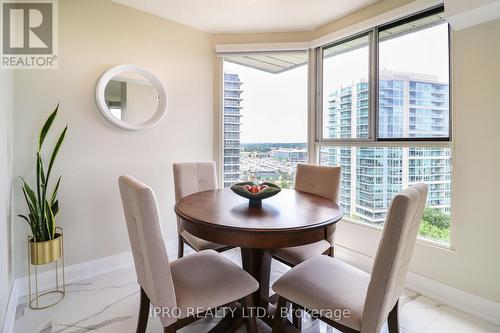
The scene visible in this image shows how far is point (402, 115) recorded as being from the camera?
2.45 meters

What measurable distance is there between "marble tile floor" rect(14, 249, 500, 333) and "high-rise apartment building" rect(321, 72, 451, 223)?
80 cm

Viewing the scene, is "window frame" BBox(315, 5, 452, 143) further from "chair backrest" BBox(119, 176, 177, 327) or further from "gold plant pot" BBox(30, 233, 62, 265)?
"gold plant pot" BBox(30, 233, 62, 265)

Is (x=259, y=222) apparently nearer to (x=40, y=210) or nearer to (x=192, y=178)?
(x=192, y=178)

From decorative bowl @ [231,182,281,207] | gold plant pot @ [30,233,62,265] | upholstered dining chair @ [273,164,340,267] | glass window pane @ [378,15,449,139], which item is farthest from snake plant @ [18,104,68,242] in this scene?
glass window pane @ [378,15,449,139]

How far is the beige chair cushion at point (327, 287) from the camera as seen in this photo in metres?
1.18

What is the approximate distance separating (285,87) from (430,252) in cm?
230

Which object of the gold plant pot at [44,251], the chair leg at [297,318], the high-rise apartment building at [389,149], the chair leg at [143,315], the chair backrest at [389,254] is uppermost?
the high-rise apartment building at [389,149]

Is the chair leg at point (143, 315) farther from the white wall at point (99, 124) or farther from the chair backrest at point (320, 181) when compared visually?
the chair backrest at point (320, 181)

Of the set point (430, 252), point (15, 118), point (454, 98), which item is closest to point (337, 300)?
point (430, 252)

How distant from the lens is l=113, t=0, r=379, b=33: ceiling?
8.15 ft

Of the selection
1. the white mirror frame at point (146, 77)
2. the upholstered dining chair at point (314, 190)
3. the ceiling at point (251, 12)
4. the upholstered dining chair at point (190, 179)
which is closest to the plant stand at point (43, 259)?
the upholstered dining chair at point (190, 179)

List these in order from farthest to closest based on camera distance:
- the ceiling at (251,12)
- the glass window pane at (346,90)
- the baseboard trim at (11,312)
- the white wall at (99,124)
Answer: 1. the glass window pane at (346,90)
2. the ceiling at (251,12)
3. the white wall at (99,124)
4. the baseboard trim at (11,312)

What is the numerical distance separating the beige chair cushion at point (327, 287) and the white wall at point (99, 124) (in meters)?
1.91

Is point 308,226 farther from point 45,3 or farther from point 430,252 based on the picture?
point 45,3
